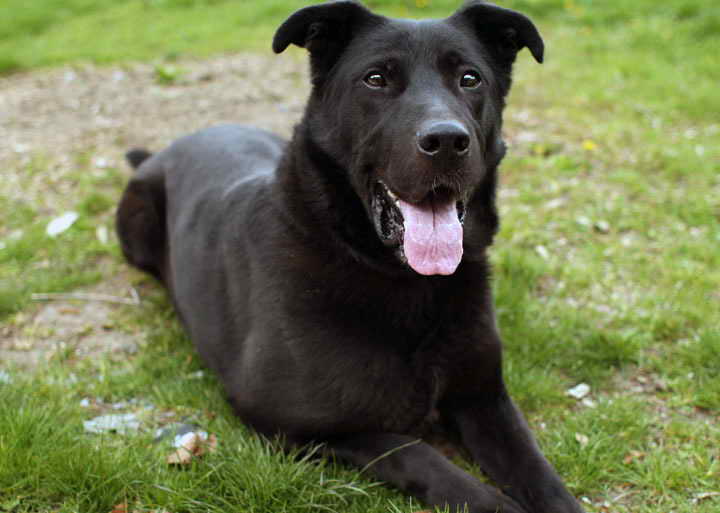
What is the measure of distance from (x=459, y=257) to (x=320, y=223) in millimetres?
533

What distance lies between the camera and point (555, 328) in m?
3.64

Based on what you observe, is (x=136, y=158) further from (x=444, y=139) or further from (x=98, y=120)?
(x=444, y=139)

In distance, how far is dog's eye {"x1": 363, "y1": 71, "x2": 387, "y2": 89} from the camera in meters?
2.62

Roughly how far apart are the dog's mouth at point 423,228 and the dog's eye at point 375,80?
1.13ft

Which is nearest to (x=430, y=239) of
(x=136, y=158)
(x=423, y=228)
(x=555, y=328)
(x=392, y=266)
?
(x=423, y=228)

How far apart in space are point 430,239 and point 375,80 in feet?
1.97

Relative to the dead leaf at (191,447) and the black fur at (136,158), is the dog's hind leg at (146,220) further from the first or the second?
the dead leaf at (191,447)

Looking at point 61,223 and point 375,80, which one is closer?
point 375,80

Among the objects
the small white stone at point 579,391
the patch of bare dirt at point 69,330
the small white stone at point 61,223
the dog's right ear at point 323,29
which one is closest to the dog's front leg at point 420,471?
the small white stone at point 579,391

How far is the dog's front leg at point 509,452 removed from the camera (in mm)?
2514

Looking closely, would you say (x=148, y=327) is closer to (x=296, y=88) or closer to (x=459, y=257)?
(x=459, y=257)

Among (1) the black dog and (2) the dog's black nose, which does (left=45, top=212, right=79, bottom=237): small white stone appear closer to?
(1) the black dog

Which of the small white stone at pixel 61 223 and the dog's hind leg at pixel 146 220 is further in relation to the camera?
the small white stone at pixel 61 223

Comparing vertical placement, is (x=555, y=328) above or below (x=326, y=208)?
below
